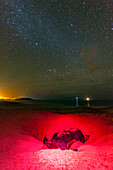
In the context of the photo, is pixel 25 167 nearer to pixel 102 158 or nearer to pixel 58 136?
pixel 102 158

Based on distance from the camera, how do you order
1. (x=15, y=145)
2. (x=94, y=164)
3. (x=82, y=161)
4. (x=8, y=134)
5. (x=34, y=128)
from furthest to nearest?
(x=34, y=128), (x=8, y=134), (x=15, y=145), (x=82, y=161), (x=94, y=164)

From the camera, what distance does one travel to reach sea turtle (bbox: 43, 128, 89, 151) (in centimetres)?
588

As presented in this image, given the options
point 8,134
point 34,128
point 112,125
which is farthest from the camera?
point 34,128

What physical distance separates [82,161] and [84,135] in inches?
145

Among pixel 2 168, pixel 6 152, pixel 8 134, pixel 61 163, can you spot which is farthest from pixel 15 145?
pixel 61 163

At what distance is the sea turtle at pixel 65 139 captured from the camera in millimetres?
5879

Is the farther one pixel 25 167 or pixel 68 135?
pixel 68 135

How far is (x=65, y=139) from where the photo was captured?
19.8 ft

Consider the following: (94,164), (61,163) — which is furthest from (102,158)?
(61,163)

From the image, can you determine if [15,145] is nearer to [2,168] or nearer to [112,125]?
[2,168]

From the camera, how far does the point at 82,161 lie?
2.99 m

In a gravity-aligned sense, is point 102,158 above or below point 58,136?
above

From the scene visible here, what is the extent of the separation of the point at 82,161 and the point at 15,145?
2.67m

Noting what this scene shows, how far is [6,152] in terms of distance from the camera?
3824 mm
